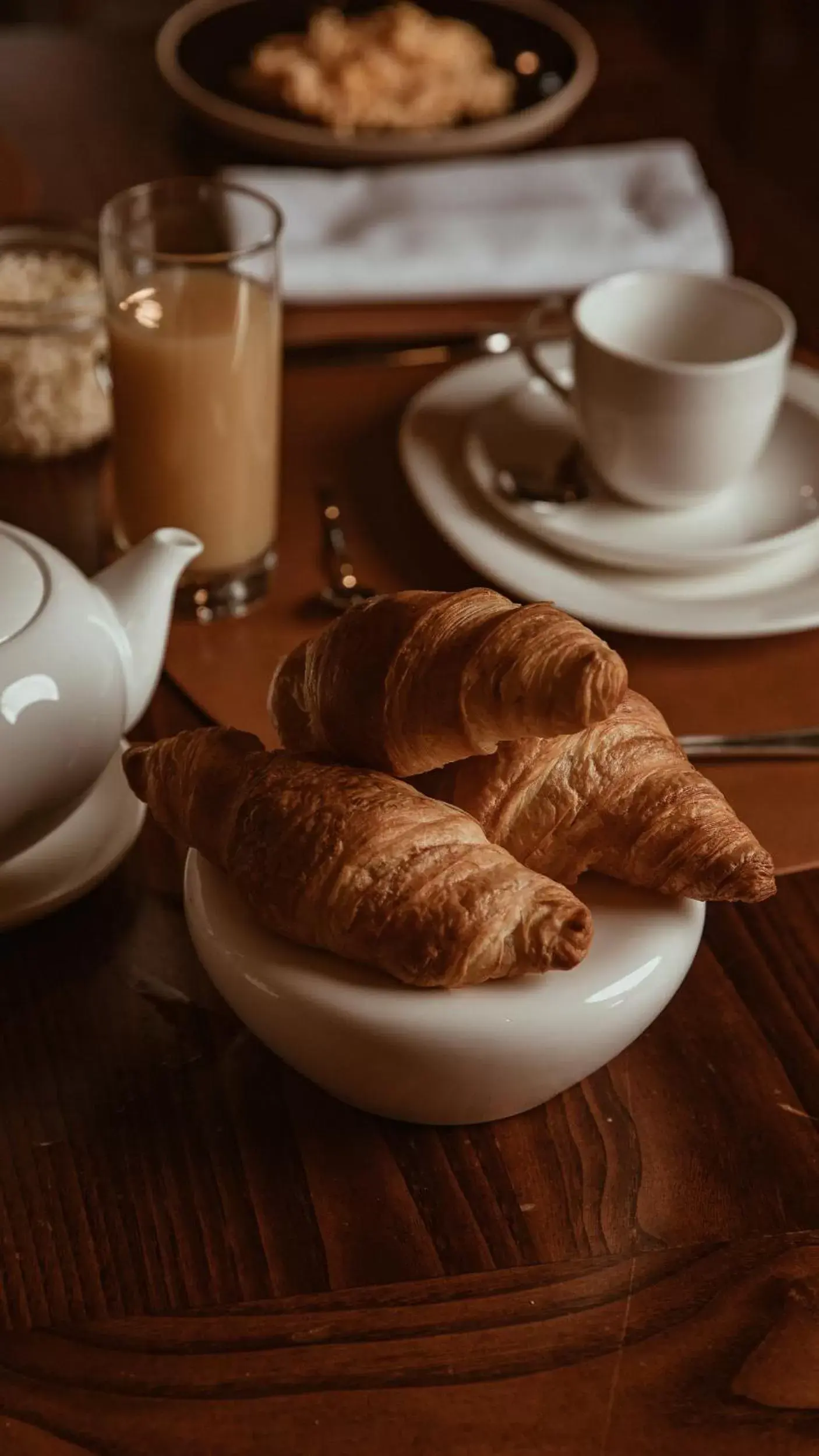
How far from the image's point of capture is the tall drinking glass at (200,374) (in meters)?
0.89

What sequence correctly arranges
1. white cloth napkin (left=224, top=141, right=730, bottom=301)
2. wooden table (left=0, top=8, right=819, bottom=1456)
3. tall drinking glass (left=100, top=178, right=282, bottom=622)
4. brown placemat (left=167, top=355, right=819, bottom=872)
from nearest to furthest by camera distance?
1. wooden table (left=0, top=8, right=819, bottom=1456)
2. brown placemat (left=167, top=355, right=819, bottom=872)
3. tall drinking glass (left=100, top=178, right=282, bottom=622)
4. white cloth napkin (left=224, top=141, right=730, bottom=301)

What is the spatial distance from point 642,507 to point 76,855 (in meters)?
0.46

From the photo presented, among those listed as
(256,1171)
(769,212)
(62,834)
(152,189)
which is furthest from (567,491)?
(769,212)

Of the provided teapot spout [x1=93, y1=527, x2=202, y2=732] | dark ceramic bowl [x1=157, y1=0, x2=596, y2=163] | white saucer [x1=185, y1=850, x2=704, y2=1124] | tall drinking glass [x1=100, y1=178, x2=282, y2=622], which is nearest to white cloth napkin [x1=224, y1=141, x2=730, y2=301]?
dark ceramic bowl [x1=157, y1=0, x2=596, y2=163]

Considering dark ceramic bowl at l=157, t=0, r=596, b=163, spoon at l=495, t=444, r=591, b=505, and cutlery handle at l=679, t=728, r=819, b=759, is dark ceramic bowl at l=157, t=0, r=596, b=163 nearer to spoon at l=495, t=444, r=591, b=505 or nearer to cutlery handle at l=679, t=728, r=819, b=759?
spoon at l=495, t=444, r=591, b=505

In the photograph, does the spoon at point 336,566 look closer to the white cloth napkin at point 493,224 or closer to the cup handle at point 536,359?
the cup handle at point 536,359

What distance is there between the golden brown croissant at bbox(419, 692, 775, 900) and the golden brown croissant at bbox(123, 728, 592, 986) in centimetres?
3

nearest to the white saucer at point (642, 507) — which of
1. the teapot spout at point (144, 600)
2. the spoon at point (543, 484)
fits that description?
the spoon at point (543, 484)

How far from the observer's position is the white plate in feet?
2.85

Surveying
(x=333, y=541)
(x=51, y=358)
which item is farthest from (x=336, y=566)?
Answer: (x=51, y=358)

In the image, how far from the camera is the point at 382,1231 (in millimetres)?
550

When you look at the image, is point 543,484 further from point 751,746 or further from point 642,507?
point 751,746

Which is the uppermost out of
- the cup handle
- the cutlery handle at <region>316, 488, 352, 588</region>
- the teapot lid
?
the teapot lid

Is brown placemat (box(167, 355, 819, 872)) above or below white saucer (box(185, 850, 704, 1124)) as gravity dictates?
below
